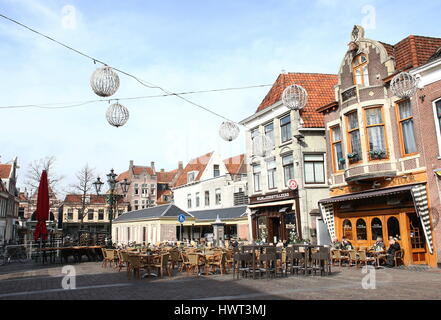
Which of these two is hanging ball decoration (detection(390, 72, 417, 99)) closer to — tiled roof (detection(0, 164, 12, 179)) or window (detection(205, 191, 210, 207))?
window (detection(205, 191, 210, 207))

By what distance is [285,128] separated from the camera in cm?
2372

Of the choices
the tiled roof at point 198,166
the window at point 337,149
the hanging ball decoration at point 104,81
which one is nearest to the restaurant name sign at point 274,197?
the window at point 337,149

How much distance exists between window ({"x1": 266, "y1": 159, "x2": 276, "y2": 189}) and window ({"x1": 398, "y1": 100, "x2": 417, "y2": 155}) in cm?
984

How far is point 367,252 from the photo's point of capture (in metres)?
15.7

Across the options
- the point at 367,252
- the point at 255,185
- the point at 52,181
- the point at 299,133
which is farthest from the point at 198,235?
the point at 367,252

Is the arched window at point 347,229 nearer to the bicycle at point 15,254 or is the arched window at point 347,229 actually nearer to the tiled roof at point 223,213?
the tiled roof at point 223,213

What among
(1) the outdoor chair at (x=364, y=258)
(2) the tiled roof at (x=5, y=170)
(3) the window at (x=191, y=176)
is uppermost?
(2) the tiled roof at (x=5, y=170)

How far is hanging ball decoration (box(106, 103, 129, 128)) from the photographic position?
10704 mm

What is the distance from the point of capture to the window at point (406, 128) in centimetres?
1531

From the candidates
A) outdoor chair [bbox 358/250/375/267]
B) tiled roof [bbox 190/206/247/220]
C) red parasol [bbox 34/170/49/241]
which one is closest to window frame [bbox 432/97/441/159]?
outdoor chair [bbox 358/250/375/267]

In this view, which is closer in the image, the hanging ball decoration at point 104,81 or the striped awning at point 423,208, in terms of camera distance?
the hanging ball decoration at point 104,81

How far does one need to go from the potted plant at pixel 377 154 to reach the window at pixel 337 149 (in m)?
2.49

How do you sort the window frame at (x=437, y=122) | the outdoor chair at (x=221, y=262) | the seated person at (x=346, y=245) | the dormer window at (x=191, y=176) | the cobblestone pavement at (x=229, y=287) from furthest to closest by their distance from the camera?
the dormer window at (x=191, y=176)
the seated person at (x=346, y=245)
the window frame at (x=437, y=122)
the outdoor chair at (x=221, y=262)
the cobblestone pavement at (x=229, y=287)

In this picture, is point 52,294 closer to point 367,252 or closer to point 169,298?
point 169,298
